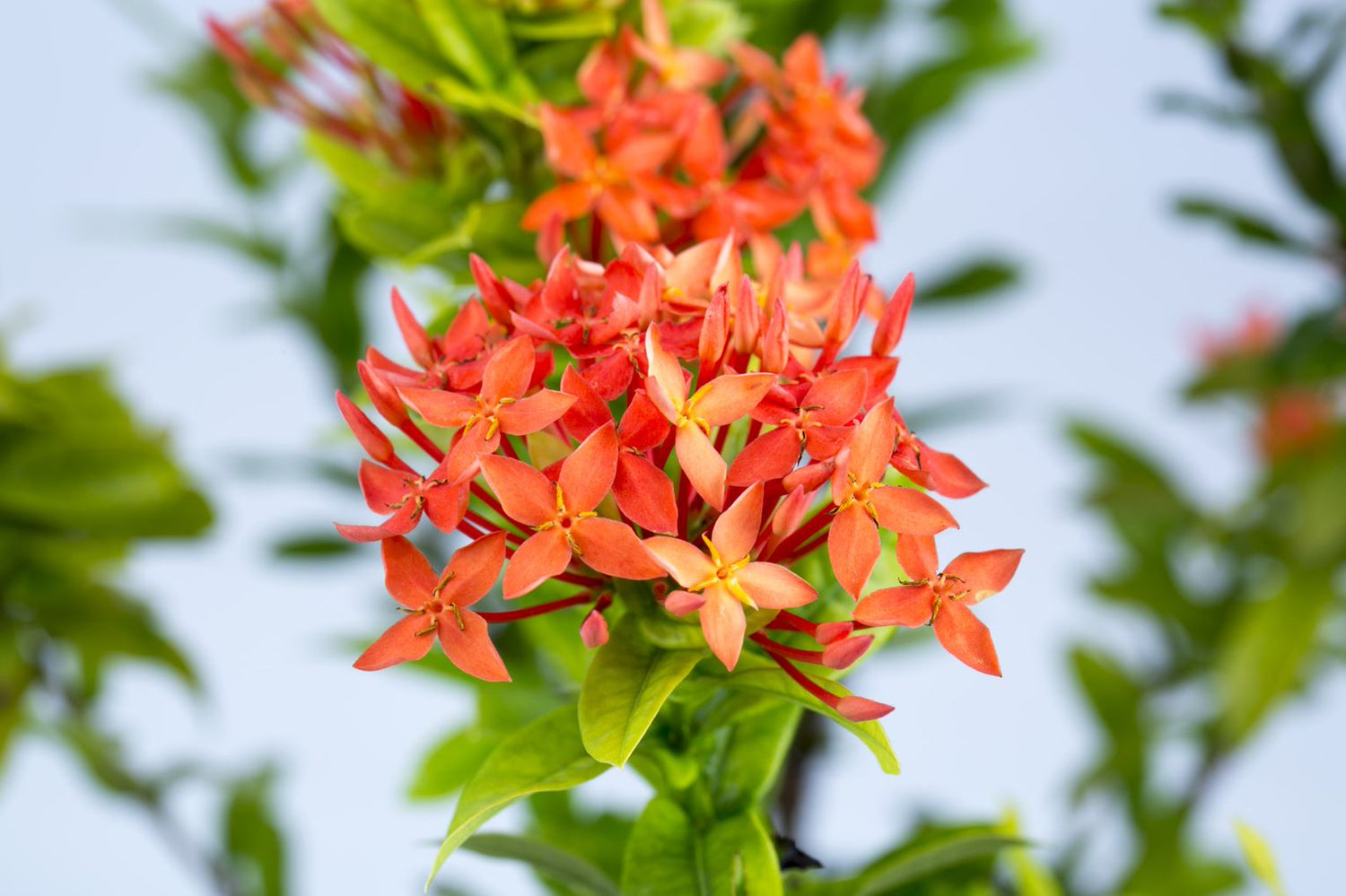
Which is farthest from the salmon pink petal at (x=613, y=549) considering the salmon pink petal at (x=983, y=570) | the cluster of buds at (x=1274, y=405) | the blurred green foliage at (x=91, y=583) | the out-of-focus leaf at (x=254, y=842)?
the cluster of buds at (x=1274, y=405)

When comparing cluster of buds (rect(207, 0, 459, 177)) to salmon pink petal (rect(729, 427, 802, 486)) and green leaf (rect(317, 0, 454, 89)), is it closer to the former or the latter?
green leaf (rect(317, 0, 454, 89))

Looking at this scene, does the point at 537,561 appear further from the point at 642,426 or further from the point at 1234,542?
the point at 1234,542

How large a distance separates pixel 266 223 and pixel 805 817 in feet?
2.35

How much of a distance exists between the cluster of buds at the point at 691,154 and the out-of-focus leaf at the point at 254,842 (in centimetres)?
71

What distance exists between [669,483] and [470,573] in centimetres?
7

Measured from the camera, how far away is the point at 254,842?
113 cm

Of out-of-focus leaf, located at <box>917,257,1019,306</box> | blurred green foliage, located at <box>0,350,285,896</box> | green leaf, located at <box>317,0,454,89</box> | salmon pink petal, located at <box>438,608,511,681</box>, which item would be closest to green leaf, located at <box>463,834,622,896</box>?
salmon pink petal, located at <box>438,608,511,681</box>

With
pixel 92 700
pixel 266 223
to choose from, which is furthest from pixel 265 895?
pixel 266 223

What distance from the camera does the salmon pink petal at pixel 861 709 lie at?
422 millimetres

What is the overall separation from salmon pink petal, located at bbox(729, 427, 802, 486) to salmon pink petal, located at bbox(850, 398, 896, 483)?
20 mm

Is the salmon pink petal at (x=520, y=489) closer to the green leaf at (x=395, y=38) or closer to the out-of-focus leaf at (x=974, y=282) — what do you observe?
the green leaf at (x=395, y=38)

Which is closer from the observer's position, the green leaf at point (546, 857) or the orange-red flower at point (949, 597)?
the orange-red flower at point (949, 597)

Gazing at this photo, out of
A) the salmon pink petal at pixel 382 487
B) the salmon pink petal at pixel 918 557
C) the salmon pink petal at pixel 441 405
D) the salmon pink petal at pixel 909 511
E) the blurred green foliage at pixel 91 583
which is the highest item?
the salmon pink petal at pixel 441 405

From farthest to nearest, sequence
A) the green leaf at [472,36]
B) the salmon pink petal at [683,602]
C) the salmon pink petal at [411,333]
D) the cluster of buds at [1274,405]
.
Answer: the cluster of buds at [1274,405]
the green leaf at [472,36]
the salmon pink petal at [411,333]
the salmon pink petal at [683,602]
